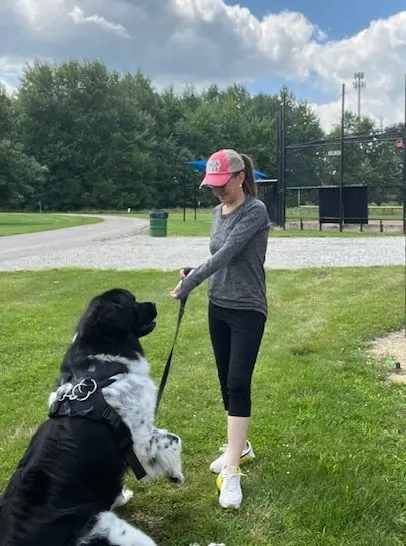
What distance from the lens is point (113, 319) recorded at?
10.5ft

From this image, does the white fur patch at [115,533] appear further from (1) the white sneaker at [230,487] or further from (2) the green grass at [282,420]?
(1) the white sneaker at [230,487]

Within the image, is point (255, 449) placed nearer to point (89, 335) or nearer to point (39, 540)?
point (89, 335)

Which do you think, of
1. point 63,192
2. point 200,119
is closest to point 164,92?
point 200,119

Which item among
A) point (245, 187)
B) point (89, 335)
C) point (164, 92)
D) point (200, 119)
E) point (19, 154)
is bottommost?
point (89, 335)

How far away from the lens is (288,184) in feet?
88.2

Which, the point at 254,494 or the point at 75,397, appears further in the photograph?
the point at 254,494

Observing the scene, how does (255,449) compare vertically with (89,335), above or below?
below

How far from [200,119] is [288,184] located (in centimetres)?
4828

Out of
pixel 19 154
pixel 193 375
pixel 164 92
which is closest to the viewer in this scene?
pixel 193 375

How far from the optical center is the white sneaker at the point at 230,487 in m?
3.61

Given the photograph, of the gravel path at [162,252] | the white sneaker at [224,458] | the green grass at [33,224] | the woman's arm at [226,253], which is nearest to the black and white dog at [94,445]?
the woman's arm at [226,253]

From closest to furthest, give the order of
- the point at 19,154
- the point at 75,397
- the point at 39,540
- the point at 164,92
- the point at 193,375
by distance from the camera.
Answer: the point at 39,540 → the point at 75,397 → the point at 193,375 → the point at 19,154 → the point at 164,92

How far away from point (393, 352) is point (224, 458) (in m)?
3.49

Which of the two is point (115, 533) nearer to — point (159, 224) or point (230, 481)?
point (230, 481)
